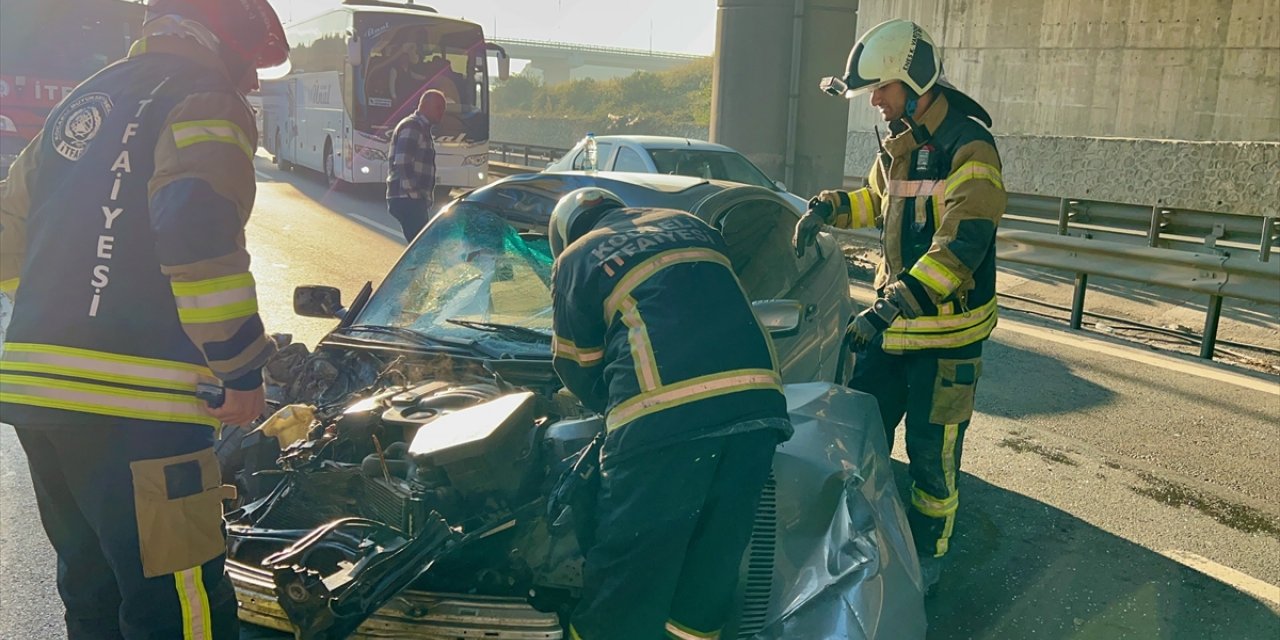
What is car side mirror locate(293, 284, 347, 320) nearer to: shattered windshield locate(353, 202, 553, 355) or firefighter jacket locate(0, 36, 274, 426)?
shattered windshield locate(353, 202, 553, 355)

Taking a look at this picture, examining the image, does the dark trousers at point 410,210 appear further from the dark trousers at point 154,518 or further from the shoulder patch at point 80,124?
the dark trousers at point 154,518

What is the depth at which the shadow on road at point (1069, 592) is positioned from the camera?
330cm

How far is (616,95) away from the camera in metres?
55.1

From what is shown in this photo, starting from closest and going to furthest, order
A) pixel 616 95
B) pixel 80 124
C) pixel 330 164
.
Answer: pixel 80 124, pixel 330 164, pixel 616 95

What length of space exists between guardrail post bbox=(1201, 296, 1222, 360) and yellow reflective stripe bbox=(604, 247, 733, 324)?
6362 millimetres

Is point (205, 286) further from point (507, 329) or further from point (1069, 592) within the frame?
point (1069, 592)

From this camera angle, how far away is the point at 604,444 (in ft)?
7.64

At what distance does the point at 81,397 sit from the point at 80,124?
2.21 ft

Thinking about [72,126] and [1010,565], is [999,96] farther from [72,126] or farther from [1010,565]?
[72,126]

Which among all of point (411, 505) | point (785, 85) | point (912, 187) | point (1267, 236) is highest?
point (785, 85)

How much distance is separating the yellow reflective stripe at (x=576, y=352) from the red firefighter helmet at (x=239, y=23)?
1.12 metres

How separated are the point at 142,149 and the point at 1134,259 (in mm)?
7686

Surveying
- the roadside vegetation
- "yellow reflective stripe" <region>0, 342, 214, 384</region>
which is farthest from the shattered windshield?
the roadside vegetation

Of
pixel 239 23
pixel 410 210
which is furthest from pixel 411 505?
pixel 410 210
